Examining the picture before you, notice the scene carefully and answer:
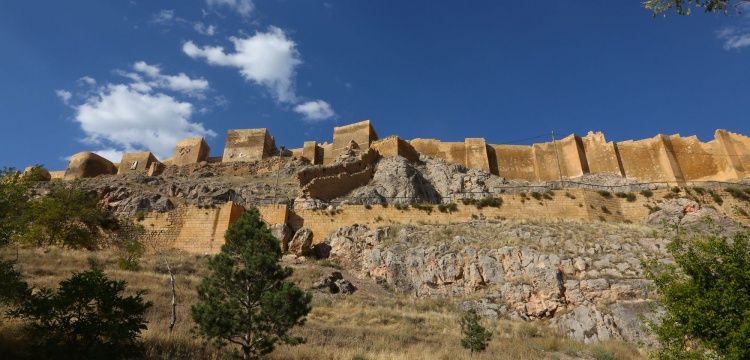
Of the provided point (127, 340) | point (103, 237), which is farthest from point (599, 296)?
point (103, 237)

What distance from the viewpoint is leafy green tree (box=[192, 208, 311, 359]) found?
25.8ft

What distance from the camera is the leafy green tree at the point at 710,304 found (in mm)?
6332

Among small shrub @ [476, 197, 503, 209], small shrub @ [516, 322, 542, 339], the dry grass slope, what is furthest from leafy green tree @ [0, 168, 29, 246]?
small shrub @ [476, 197, 503, 209]

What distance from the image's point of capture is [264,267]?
8.48m

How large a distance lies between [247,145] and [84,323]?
→ 120 ft

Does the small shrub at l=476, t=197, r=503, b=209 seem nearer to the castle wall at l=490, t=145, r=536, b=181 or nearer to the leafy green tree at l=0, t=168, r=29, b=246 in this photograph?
the castle wall at l=490, t=145, r=536, b=181

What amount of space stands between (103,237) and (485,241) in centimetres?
1945

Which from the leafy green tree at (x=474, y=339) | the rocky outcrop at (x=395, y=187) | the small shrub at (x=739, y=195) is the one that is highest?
the rocky outcrop at (x=395, y=187)

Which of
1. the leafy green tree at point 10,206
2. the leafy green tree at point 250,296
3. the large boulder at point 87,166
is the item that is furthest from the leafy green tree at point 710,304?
the large boulder at point 87,166

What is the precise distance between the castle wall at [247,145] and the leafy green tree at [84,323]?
34445mm

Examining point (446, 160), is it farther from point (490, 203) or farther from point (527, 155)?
point (490, 203)

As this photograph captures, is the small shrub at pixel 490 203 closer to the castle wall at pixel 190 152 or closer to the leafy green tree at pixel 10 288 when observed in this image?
the leafy green tree at pixel 10 288

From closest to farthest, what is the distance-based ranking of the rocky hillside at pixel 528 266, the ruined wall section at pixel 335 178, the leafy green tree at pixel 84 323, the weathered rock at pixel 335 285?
the leafy green tree at pixel 84 323 → the rocky hillside at pixel 528 266 → the weathered rock at pixel 335 285 → the ruined wall section at pixel 335 178

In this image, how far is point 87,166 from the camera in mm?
41531
